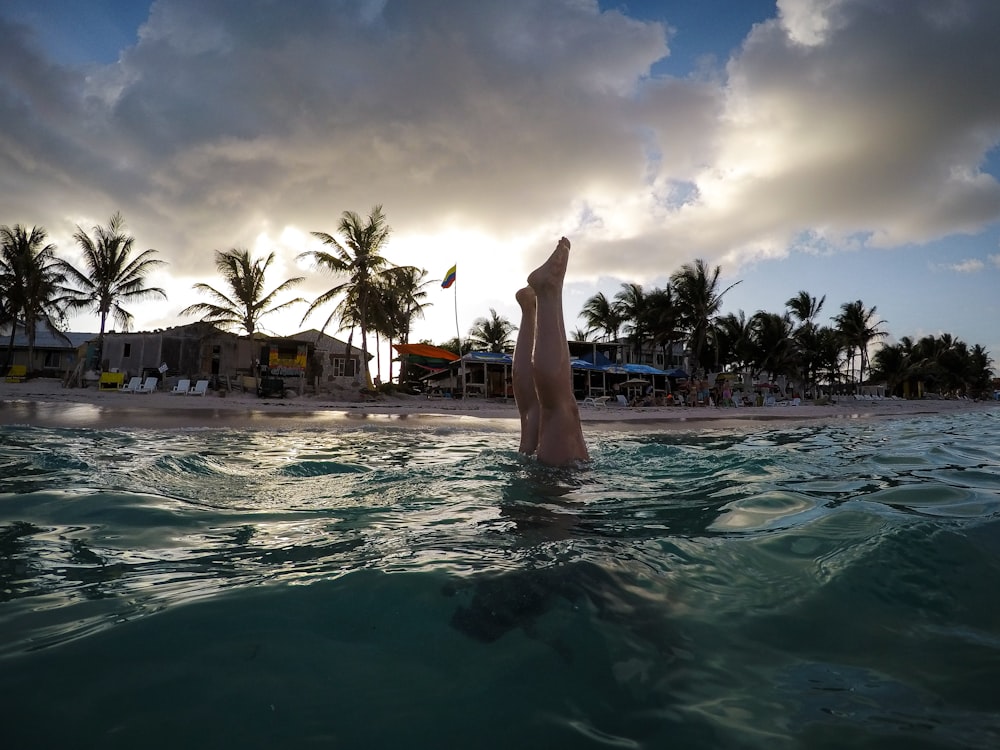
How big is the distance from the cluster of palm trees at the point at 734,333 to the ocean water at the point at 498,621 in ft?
119

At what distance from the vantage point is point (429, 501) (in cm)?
277

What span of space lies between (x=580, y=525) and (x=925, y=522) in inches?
53.2

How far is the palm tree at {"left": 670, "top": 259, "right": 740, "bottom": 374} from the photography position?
118ft

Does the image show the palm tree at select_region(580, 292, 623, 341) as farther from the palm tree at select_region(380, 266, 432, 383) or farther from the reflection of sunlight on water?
the reflection of sunlight on water

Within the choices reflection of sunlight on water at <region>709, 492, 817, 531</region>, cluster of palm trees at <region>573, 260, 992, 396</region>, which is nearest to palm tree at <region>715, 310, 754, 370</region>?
cluster of palm trees at <region>573, 260, 992, 396</region>

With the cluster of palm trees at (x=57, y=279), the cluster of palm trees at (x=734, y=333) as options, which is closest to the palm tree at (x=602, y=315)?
the cluster of palm trees at (x=734, y=333)

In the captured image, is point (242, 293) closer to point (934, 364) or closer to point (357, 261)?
point (357, 261)

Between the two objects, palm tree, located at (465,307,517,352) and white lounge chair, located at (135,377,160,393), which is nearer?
white lounge chair, located at (135,377,160,393)

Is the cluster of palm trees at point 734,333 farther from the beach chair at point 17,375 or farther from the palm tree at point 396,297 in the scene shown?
the beach chair at point 17,375

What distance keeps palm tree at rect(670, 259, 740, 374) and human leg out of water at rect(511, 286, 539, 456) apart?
3480 cm

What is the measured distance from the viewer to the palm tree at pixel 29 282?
90.6 ft

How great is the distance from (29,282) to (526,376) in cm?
3540

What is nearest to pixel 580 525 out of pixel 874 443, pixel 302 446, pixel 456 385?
pixel 302 446

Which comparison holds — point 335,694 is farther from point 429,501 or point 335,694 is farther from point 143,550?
point 429,501
